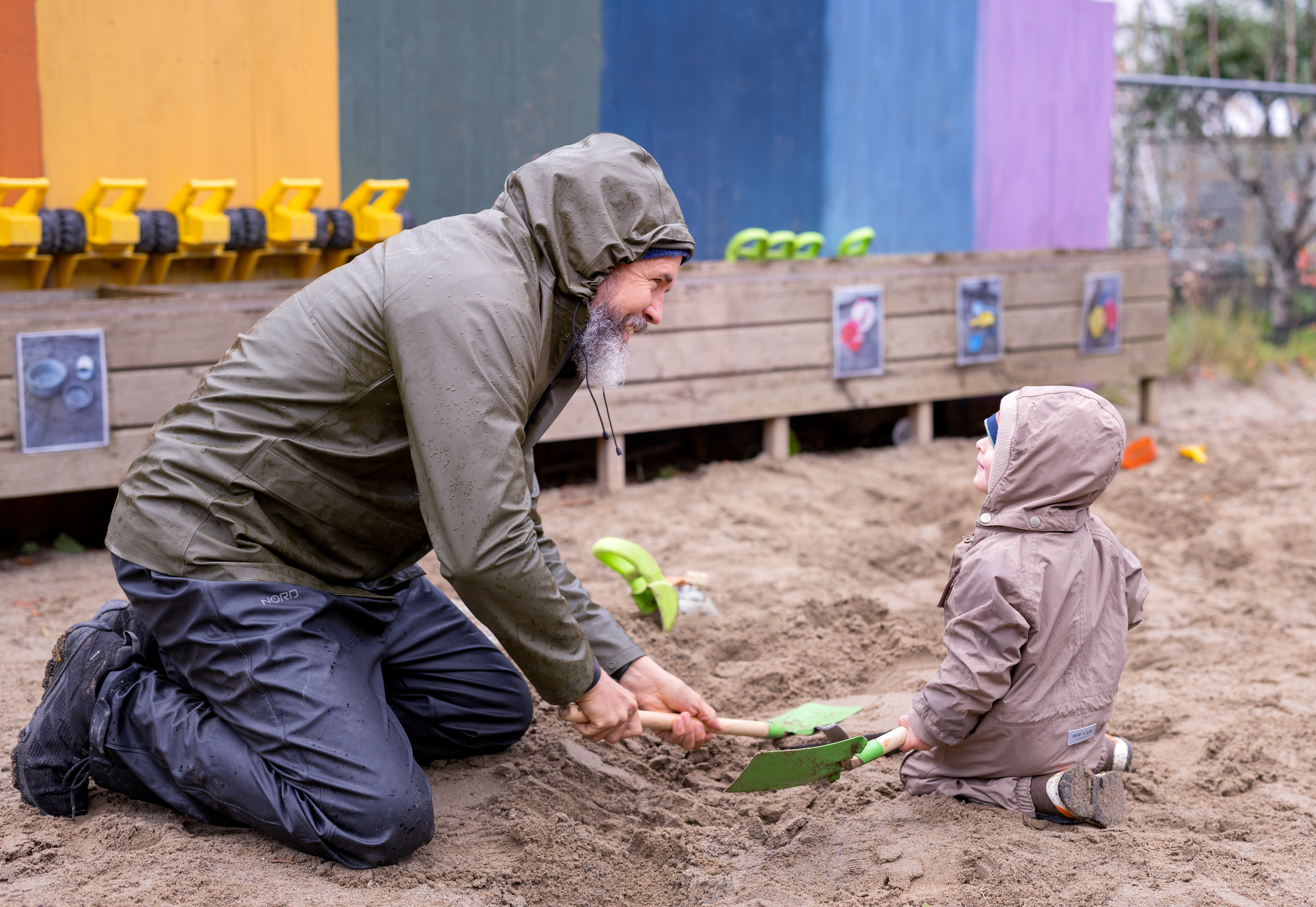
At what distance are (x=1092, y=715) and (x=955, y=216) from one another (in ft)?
15.0

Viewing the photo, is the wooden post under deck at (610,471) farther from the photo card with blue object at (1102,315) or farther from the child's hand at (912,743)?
the photo card with blue object at (1102,315)

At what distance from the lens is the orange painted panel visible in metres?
3.86

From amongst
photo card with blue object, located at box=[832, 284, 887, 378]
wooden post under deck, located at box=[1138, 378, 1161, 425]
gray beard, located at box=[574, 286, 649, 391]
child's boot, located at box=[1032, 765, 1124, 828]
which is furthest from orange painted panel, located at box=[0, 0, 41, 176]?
wooden post under deck, located at box=[1138, 378, 1161, 425]

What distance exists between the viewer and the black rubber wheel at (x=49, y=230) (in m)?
3.89

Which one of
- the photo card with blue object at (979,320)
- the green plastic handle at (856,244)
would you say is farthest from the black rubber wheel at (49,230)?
the photo card with blue object at (979,320)

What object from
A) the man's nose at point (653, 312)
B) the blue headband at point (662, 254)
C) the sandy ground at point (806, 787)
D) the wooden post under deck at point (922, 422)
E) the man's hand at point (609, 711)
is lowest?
the sandy ground at point (806, 787)

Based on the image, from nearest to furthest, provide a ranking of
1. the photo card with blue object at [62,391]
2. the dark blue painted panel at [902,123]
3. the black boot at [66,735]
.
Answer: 1. the black boot at [66,735]
2. the photo card with blue object at [62,391]
3. the dark blue painted panel at [902,123]

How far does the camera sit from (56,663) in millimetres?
2352

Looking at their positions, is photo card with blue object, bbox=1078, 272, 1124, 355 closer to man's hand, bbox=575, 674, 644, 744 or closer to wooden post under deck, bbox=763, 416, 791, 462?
wooden post under deck, bbox=763, 416, 791, 462

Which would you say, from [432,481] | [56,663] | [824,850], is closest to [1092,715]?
[824,850]

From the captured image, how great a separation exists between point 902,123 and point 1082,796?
4.64 meters

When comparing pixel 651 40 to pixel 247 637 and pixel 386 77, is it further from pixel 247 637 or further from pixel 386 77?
pixel 247 637

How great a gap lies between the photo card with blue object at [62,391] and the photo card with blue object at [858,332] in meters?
3.09

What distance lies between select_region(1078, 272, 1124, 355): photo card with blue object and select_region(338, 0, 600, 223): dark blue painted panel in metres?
2.80
